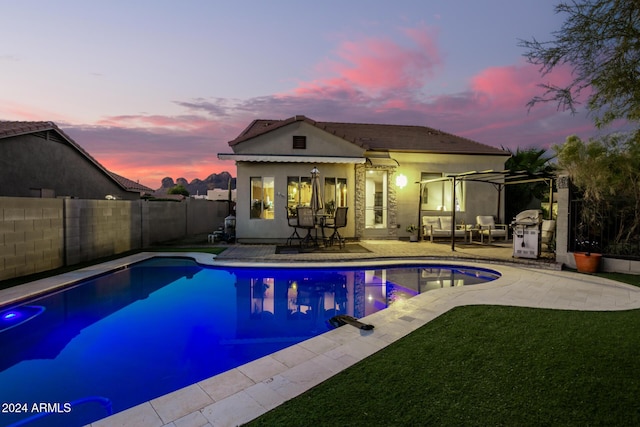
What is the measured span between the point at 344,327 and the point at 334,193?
13.1 metres

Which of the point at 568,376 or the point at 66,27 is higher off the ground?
the point at 66,27

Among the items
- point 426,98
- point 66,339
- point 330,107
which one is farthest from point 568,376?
point 330,107

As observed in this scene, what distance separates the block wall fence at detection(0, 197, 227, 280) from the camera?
31.9 feet

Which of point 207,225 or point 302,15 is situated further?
point 207,225

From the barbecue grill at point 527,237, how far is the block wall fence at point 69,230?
17604 millimetres

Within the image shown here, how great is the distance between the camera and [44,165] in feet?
65.2

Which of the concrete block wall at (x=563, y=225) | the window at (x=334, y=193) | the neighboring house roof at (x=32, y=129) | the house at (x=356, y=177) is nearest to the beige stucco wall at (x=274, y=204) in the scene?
the house at (x=356, y=177)

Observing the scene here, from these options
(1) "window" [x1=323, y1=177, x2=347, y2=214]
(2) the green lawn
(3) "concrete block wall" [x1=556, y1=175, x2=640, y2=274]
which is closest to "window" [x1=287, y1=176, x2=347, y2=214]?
(1) "window" [x1=323, y1=177, x2=347, y2=214]

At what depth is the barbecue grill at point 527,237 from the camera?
502 inches

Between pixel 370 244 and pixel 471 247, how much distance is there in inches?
205

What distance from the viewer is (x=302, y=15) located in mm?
15617

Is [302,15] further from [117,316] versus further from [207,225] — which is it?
[207,225]

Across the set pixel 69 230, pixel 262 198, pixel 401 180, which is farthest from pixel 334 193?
pixel 69 230

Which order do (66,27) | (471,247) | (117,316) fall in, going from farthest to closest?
(471,247)
(66,27)
(117,316)
